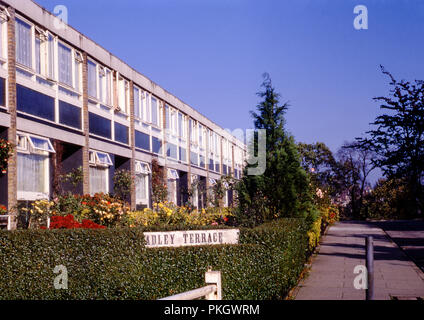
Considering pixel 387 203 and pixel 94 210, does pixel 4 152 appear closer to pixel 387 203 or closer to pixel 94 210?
pixel 94 210

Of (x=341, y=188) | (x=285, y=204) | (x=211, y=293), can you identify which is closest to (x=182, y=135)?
(x=285, y=204)

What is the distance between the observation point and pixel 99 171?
2469cm

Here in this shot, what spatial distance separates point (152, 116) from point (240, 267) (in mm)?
23971

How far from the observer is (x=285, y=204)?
13695 mm

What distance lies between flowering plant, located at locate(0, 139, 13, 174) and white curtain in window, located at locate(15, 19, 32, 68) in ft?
11.7

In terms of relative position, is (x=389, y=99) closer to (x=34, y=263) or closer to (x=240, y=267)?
(x=240, y=267)

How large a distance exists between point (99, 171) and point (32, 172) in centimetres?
572

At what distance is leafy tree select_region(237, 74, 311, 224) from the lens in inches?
536

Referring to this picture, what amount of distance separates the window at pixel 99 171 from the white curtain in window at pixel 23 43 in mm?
5750

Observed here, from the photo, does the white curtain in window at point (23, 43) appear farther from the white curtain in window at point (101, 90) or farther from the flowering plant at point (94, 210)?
the white curtain in window at point (101, 90)

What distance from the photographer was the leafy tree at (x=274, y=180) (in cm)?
1362

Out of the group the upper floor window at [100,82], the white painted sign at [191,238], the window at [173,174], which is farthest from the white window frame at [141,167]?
the white painted sign at [191,238]

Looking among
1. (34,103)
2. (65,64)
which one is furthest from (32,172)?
(65,64)

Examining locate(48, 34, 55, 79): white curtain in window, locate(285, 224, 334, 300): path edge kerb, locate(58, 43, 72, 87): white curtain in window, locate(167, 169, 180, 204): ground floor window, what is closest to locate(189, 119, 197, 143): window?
locate(167, 169, 180, 204): ground floor window
